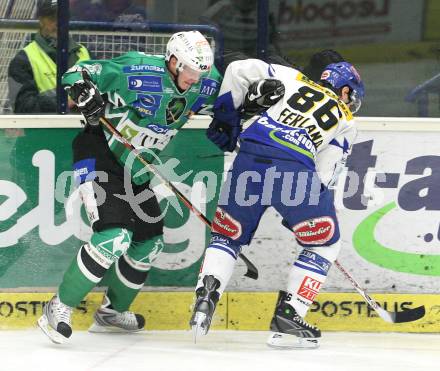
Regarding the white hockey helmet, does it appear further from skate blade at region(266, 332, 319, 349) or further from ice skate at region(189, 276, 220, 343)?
skate blade at region(266, 332, 319, 349)

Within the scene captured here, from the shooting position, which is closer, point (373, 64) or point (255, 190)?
point (255, 190)

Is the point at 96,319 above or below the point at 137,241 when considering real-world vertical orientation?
below

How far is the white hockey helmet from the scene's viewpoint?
514cm

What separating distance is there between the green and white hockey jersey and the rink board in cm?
68

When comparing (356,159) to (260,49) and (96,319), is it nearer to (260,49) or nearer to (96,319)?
(260,49)

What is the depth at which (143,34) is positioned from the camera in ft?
18.8

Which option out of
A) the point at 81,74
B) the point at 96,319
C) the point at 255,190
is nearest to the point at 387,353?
the point at 255,190

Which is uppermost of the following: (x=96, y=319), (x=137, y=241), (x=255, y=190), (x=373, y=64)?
(x=373, y=64)

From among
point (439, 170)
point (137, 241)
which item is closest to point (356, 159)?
point (439, 170)

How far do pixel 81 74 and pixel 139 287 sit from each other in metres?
1.07

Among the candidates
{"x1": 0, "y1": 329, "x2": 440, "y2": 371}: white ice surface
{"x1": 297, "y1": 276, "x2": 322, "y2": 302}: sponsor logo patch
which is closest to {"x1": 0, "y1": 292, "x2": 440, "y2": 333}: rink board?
{"x1": 0, "y1": 329, "x2": 440, "y2": 371}: white ice surface

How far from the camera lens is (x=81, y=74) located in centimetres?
514

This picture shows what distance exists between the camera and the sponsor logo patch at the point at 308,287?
17.3 feet

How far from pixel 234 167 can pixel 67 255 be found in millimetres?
1003
